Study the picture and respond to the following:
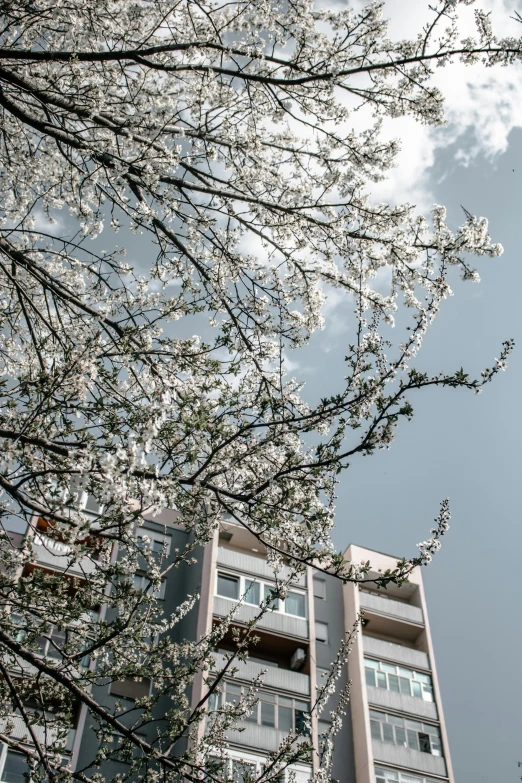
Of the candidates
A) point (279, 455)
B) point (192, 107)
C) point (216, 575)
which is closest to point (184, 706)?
point (279, 455)

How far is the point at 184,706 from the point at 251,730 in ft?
50.1

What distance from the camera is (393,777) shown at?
2138 cm

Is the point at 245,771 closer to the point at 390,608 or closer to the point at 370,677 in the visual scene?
the point at 370,677

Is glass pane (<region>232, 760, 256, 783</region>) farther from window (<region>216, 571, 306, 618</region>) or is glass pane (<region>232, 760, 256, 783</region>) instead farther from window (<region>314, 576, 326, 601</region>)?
window (<region>314, 576, 326, 601</region>)

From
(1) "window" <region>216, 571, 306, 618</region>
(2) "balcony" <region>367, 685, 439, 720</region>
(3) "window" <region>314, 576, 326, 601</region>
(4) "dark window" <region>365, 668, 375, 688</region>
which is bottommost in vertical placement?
(2) "balcony" <region>367, 685, 439, 720</region>

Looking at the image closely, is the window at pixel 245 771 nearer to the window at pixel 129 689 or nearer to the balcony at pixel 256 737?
the balcony at pixel 256 737

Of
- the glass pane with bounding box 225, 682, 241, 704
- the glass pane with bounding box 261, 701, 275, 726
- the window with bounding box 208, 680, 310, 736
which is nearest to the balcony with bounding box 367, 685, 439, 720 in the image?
the window with bounding box 208, 680, 310, 736

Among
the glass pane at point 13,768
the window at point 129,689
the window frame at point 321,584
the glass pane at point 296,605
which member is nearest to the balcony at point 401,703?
the glass pane at point 296,605

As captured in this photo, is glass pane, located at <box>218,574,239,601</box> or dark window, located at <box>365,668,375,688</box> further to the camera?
dark window, located at <box>365,668,375,688</box>

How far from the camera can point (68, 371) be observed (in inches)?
181

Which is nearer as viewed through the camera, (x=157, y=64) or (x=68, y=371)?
(x=68, y=371)

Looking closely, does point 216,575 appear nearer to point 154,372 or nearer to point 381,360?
point 154,372

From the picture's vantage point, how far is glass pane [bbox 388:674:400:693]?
77.2ft

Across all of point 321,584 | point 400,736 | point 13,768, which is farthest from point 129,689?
point 400,736
